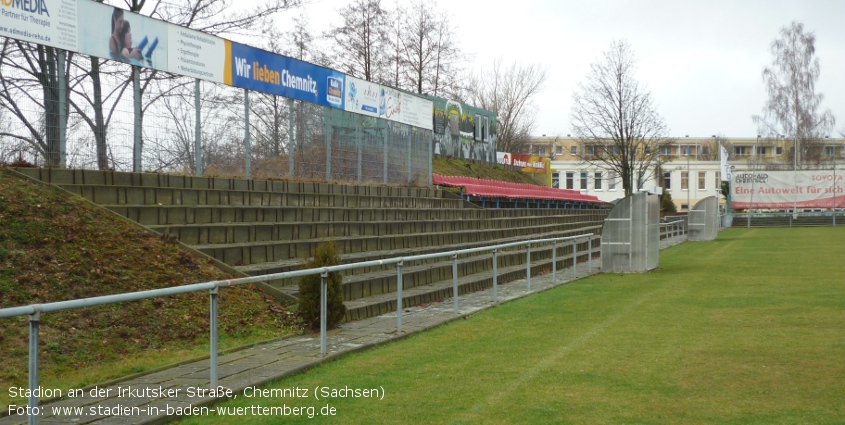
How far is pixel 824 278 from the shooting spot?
Answer: 16.7 metres

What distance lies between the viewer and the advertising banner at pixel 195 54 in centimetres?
1379

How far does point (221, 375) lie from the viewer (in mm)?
6898

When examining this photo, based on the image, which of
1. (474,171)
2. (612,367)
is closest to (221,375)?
(612,367)

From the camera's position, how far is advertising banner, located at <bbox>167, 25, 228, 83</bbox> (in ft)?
45.2

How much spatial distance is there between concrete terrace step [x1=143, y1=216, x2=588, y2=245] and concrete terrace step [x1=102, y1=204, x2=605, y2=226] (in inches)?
15.3

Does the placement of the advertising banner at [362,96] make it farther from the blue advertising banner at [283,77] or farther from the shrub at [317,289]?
the shrub at [317,289]

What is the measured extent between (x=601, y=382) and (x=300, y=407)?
263cm

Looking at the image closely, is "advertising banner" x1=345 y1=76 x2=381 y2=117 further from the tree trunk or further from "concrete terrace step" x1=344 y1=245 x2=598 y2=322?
the tree trunk

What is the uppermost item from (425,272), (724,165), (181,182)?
(724,165)

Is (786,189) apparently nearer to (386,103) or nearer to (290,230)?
(386,103)

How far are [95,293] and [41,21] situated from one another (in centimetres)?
543

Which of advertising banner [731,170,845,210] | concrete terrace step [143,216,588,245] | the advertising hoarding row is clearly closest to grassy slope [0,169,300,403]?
concrete terrace step [143,216,588,245]

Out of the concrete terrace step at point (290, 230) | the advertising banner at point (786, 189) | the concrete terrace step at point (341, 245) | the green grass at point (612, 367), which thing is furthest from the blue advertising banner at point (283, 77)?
the advertising banner at point (786, 189)

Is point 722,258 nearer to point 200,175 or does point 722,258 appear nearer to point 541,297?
point 541,297
